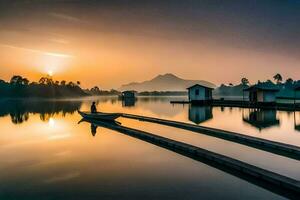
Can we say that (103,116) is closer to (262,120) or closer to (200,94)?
(262,120)

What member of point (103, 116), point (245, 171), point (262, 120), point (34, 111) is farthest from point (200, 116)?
point (34, 111)

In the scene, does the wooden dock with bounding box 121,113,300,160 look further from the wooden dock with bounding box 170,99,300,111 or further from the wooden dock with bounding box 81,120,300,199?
the wooden dock with bounding box 170,99,300,111

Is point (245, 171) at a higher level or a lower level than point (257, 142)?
lower

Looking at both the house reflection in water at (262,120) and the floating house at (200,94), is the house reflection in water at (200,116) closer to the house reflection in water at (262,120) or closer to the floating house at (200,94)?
the house reflection in water at (262,120)

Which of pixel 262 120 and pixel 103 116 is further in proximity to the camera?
pixel 103 116

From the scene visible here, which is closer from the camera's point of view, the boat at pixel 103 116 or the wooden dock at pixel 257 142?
the wooden dock at pixel 257 142

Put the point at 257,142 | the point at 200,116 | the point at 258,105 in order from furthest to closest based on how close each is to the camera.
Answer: the point at 258,105, the point at 200,116, the point at 257,142

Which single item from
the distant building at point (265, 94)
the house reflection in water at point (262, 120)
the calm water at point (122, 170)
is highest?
the distant building at point (265, 94)

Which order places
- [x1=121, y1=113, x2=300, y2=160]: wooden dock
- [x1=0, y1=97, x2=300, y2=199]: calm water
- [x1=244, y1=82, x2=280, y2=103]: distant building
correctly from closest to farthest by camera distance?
[x1=0, y1=97, x2=300, y2=199]: calm water, [x1=121, y1=113, x2=300, y2=160]: wooden dock, [x1=244, y1=82, x2=280, y2=103]: distant building

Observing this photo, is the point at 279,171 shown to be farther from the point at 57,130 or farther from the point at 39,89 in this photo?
the point at 39,89

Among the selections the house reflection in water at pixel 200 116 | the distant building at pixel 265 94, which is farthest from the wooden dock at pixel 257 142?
the distant building at pixel 265 94

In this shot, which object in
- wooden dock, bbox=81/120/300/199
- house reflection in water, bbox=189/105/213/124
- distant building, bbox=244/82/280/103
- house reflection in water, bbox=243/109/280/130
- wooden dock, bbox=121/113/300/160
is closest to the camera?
wooden dock, bbox=81/120/300/199

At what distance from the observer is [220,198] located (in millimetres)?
8945

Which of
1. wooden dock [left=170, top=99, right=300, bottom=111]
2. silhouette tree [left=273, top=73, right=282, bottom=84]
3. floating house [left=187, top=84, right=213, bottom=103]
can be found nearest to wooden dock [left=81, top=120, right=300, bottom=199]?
wooden dock [left=170, top=99, right=300, bottom=111]
